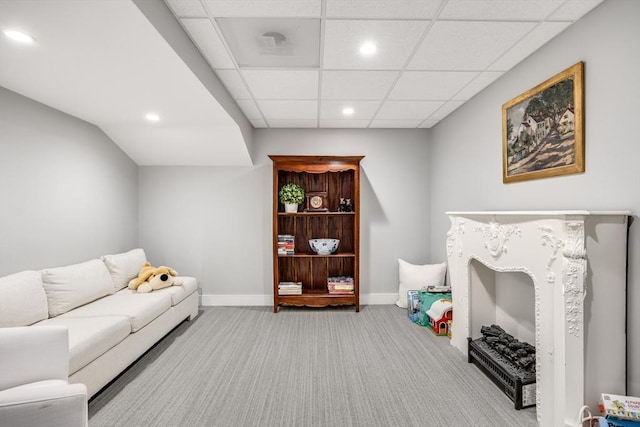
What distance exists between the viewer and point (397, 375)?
2.41 m

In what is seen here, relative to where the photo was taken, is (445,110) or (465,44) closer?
(465,44)

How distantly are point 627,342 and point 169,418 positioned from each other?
2736 millimetres

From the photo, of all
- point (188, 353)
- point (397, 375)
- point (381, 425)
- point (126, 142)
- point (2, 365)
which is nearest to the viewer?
point (2, 365)

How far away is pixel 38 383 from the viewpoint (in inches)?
60.4

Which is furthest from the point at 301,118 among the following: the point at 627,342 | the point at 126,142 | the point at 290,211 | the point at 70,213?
the point at 627,342

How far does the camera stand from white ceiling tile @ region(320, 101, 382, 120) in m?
3.28

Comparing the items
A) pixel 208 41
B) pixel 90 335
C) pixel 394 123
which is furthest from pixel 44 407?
pixel 394 123

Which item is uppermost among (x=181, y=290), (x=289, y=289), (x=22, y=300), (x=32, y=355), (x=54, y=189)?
(x=54, y=189)

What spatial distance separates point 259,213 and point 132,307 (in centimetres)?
195

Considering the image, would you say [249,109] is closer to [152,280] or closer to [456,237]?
[152,280]

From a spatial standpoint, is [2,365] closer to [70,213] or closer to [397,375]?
[70,213]

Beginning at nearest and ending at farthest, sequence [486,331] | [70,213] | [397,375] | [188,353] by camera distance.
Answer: [397,375], [486,331], [188,353], [70,213]

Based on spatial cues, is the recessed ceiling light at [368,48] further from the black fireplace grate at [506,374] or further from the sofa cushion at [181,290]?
the sofa cushion at [181,290]

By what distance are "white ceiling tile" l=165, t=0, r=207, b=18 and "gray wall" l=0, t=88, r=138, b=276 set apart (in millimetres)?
1720
